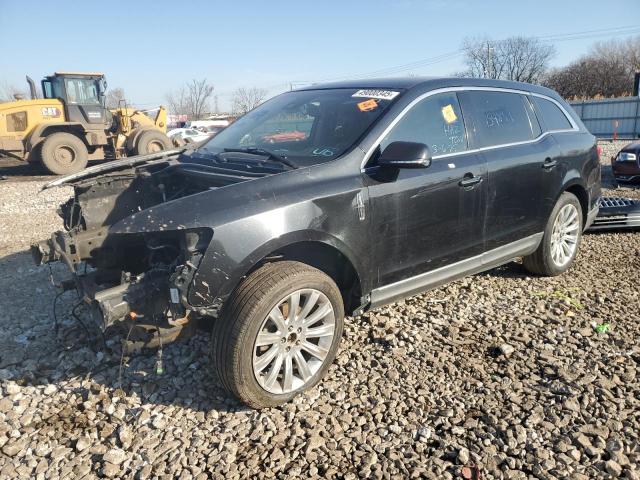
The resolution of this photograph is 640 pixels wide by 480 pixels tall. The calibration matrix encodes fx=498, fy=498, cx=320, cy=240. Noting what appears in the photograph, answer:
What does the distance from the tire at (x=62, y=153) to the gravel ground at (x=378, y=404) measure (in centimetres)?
1124

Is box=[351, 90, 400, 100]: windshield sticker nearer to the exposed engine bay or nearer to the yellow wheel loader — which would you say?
the exposed engine bay

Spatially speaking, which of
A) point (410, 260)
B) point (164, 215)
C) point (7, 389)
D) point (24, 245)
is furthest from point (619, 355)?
point (24, 245)

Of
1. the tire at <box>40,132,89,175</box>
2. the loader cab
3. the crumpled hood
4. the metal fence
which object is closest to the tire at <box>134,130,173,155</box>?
the loader cab

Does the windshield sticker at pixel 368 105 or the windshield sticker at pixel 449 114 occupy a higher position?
the windshield sticker at pixel 368 105

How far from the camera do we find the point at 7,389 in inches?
124

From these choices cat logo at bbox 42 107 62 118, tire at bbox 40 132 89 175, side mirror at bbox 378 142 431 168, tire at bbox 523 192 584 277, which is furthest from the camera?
cat logo at bbox 42 107 62 118

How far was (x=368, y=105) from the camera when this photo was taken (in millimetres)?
3514

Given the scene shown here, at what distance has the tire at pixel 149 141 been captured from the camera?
48.7 ft

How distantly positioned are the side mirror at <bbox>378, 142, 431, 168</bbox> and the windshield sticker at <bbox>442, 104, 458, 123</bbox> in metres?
0.77

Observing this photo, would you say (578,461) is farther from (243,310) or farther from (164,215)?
(164,215)

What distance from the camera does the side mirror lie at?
3.03 m

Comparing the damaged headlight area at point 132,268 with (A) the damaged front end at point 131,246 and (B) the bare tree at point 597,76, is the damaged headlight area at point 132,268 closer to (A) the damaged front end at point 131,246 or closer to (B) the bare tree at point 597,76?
(A) the damaged front end at point 131,246

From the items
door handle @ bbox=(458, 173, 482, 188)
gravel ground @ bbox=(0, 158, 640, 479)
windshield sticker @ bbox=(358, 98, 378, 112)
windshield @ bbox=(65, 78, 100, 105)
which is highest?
windshield @ bbox=(65, 78, 100, 105)

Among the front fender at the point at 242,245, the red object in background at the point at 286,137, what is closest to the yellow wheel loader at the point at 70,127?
the red object in background at the point at 286,137
